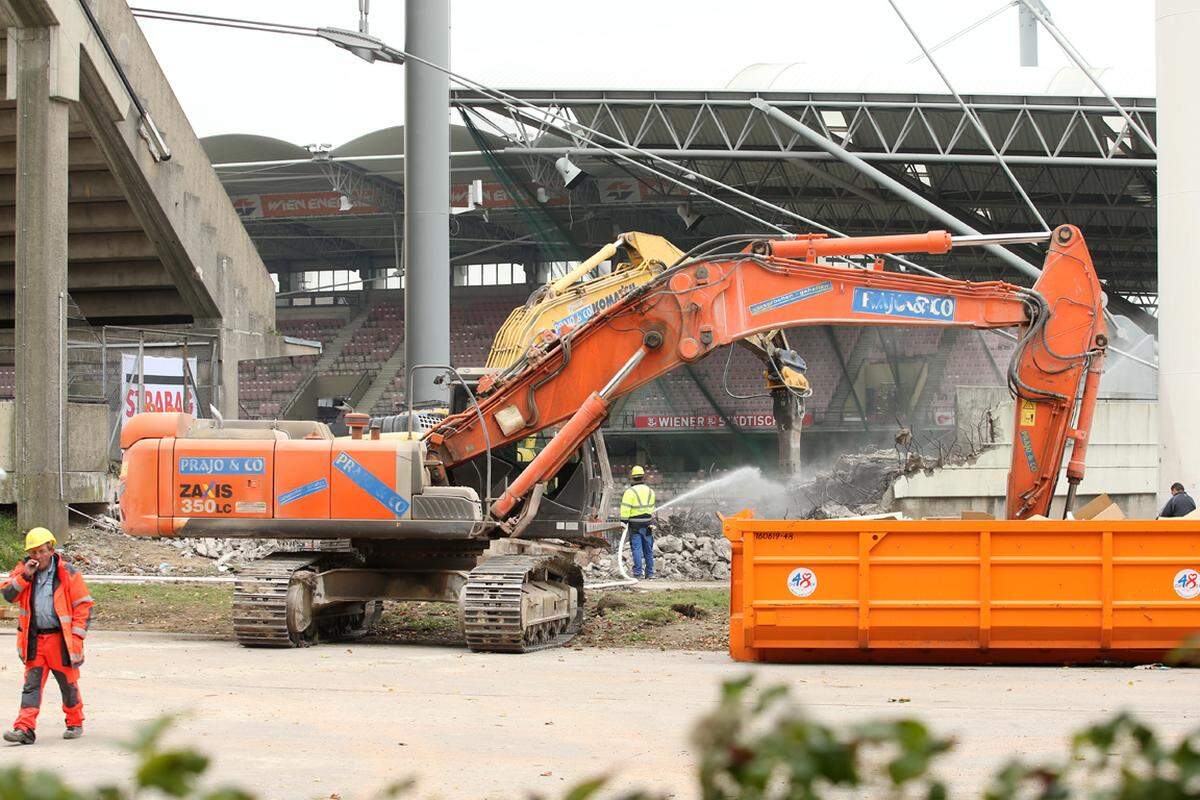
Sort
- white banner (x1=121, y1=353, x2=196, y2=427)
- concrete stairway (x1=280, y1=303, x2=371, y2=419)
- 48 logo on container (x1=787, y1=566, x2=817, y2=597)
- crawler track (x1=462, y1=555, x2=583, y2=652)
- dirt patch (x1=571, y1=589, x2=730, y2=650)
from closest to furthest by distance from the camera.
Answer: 48 logo on container (x1=787, y1=566, x2=817, y2=597) < crawler track (x1=462, y1=555, x2=583, y2=652) < dirt patch (x1=571, y1=589, x2=730, y2=650) < white banner (x1=121, y1=353, x2=196, y2=427) < concrete stairway (x1=280, y1=303, x2=371, y2=419)

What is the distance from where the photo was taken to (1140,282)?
5403 cm

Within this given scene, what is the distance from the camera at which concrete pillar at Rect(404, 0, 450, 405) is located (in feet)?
90.0

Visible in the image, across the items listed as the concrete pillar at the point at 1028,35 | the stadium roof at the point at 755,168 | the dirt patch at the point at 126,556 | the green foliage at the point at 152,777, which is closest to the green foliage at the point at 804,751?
the green foliage at the point at 152,777

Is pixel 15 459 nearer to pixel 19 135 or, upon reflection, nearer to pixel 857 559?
pixel 19 135

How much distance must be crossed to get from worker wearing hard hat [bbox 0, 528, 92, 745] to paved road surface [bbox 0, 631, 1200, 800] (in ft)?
1.15

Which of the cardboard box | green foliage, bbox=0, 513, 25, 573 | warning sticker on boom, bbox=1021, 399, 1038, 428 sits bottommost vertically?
green foliage, bbox=0, 513, 25, 573

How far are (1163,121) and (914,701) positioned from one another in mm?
13815

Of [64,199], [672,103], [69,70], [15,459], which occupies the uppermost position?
[672,103]

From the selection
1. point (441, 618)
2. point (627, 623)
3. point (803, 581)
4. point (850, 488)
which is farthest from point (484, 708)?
point (850, 488)

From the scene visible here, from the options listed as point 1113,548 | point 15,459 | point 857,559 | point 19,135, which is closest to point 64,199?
point 19,135

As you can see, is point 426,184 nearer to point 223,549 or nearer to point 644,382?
point 223,549

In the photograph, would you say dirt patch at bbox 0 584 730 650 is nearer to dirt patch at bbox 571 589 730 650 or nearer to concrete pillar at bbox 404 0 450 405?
dirt patch at bbox 571 589 730 650

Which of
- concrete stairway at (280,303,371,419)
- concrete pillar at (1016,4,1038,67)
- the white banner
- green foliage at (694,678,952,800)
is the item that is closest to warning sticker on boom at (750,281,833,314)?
green foliage at (694,678,952,800)

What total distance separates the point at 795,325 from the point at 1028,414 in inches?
94.4
